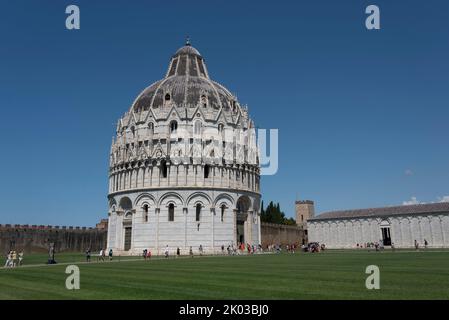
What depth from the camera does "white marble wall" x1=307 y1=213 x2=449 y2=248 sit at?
65250mm

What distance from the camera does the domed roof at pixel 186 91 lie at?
2423 inches

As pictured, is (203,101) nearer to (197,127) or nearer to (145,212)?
(197,127)

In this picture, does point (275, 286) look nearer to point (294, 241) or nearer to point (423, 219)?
point (423, 219)

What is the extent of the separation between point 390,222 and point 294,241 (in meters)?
24.5

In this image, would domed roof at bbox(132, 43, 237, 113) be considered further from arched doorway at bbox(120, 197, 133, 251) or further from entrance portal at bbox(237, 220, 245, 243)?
entrance portal at bbox(237, 220, 245, 243)

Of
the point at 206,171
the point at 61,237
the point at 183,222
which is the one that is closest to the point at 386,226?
the point at 206,171

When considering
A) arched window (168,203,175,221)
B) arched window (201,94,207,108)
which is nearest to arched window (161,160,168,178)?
arched window (168,203,175,221)

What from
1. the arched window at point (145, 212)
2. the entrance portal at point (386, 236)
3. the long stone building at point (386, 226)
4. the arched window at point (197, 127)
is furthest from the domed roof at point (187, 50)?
the entrance portal at point (386, 236)

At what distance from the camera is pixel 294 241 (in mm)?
90812

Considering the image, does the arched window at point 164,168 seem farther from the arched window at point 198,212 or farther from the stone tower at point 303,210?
the stone tower at point 303,210

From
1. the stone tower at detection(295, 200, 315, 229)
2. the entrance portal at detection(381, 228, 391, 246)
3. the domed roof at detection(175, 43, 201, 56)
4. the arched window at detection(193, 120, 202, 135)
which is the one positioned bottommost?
the entrance portal at detection(381, 228, 391, 246)

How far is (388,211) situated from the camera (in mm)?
72875

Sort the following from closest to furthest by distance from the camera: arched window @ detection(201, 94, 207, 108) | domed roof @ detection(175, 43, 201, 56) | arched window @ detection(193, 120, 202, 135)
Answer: arched window @ detection(193, 120, 202, 135), arched window @ detection(201, 94, 207, 108), domed roof @ detection(175, 43, 201, 56)

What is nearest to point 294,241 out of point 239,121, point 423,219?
point 423,219
